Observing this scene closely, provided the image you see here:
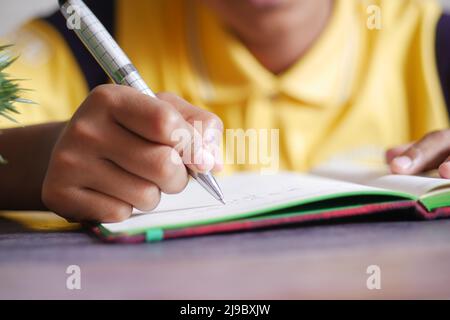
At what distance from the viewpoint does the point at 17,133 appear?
409 mm

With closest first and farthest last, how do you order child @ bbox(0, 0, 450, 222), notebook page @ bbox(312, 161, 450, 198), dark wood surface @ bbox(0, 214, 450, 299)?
dark wood surface @ bbox(0, 214, 450, 299) < notebook page @ bbox(312, 161, 450, 198) < child @ bbox(0, 0, 450, 222)

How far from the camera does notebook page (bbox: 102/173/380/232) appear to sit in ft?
0.86

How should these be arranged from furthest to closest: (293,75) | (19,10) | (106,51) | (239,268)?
(19,10) < (293,75) < (106,51) < (239,268)

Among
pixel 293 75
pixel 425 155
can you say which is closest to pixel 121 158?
pixel 425 155

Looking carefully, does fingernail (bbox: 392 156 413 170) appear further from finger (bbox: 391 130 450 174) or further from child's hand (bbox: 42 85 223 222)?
child's hand (bbox: 42 85 223 222)

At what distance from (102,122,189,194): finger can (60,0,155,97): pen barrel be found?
0.04 m

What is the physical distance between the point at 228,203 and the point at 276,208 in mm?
46

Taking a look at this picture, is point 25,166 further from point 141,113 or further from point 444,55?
point 444,55

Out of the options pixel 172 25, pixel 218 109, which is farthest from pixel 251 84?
pixel 172 25

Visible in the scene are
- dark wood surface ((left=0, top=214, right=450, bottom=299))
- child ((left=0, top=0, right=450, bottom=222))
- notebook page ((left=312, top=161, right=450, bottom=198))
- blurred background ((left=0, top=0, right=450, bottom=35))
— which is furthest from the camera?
blurred background ((left=0, top=0, right=450, bottom=35))

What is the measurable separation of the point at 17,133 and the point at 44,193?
0.38ft

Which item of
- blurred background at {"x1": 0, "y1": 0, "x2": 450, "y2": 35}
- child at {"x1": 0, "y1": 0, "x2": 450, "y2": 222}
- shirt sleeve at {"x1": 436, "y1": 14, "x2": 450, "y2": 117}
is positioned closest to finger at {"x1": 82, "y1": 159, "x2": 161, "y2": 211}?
child at {"x1": 0, "y1": 0, "x2": 450, "y2": 222}

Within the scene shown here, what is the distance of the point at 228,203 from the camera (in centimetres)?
30

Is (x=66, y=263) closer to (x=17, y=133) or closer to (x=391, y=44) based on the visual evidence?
(x=17, y=133)
